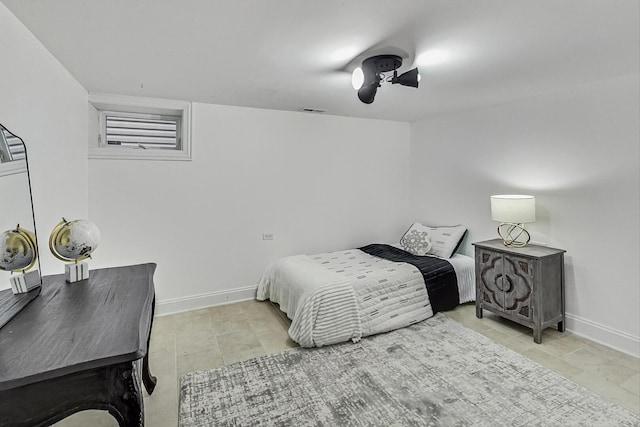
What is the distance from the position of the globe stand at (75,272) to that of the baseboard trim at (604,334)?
13.1ft

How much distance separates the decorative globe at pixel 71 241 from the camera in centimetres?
175

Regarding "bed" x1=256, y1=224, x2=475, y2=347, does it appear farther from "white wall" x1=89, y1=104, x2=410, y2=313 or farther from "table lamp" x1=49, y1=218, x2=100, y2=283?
"table lamp" x1=49, y1=218, x2=100, y2=283

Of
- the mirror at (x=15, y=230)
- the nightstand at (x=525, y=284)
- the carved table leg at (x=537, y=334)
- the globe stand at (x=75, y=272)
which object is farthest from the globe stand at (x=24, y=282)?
the carved table leg at (x=537, y=334)

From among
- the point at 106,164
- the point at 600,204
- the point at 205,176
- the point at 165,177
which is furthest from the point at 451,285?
the point at 106,164

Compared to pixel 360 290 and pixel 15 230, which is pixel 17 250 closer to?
pixel 15 230

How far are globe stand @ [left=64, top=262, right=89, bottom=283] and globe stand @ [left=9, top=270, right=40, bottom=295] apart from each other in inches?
5.8

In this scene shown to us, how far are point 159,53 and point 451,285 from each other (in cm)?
343

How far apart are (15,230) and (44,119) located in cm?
95

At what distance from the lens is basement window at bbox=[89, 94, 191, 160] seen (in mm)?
3098

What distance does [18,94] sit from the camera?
1.74 metres

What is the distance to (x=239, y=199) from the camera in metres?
3.71

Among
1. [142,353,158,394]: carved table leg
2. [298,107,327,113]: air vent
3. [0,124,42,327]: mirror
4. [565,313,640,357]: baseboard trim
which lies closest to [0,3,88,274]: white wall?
[0,124,42,327]: mirror

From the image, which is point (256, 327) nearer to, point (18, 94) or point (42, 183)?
point (42, 183)

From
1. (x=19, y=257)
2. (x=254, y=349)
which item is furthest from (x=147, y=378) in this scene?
(x=19, y=257)
